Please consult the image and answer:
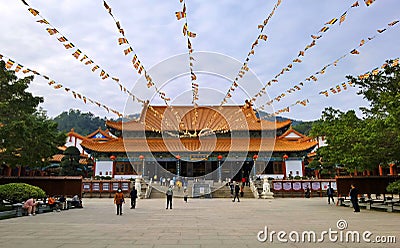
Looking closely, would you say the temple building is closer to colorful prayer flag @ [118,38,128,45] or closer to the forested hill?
colorful prayer flag @ [118,38,128,45]

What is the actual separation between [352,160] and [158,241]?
11479 mm

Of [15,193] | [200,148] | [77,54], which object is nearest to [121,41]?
[77,54]

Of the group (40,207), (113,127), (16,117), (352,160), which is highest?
(113,127)

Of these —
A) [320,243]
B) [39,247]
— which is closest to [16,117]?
[39,247]

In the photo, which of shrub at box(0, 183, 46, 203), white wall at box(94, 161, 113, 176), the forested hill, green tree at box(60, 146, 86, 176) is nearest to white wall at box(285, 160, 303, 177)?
white wall at box(94, 161, 113, 176)

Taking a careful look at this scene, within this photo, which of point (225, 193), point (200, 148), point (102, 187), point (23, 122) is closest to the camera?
point (23, 122)

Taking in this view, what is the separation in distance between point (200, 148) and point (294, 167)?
33.9 ft

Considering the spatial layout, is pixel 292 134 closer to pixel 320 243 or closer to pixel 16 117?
pixel 16 117

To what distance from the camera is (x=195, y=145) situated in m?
34.4

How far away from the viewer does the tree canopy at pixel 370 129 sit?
13.5m

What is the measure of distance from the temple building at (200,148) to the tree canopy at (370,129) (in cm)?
1546

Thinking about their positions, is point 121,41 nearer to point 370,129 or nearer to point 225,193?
point 370,129

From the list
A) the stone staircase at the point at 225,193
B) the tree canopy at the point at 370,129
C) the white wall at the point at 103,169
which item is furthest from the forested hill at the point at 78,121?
the tree canopy at the point at 370,129

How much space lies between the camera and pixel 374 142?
1384 cm
